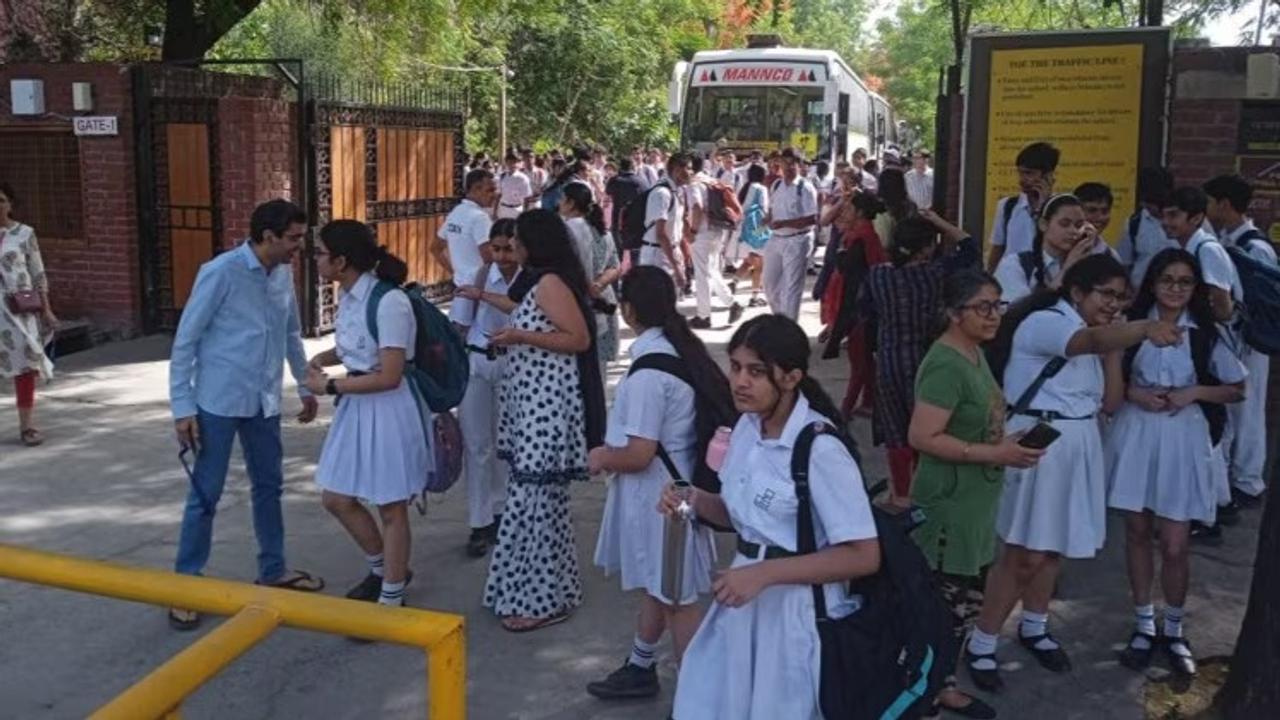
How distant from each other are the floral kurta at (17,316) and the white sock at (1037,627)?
6.01 metres

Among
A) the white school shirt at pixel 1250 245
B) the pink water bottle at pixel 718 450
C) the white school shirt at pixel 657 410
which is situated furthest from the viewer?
the white school shirt at pixel 1250 245

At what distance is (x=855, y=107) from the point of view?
81.4ft

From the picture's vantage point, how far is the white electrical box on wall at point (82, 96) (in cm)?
1120

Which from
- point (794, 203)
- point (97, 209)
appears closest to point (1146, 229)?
point (794, 203)

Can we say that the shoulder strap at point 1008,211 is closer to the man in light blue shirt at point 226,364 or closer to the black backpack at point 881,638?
the man in light blue shirt at point 226,364

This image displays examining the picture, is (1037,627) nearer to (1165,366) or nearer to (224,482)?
(1165,366)

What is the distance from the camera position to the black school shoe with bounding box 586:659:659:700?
4.64 meters

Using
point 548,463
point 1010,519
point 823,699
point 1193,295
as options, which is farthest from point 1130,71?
point 823,699

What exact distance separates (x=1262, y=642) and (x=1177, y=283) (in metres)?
1.30

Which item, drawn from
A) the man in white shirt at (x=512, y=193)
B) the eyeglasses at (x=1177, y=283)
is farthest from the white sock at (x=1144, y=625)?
the man in white shirt at (x=512, y=193)

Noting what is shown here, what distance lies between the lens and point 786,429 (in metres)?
3.12

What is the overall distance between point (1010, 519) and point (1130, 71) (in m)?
4.41

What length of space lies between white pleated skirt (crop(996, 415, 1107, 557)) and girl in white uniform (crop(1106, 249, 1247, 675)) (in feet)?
1.10

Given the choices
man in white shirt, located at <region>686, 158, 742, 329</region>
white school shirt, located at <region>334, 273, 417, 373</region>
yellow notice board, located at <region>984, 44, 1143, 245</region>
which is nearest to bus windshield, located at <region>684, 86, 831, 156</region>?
man in white shirt, located at <region>686, 158, 742, 329</region>
